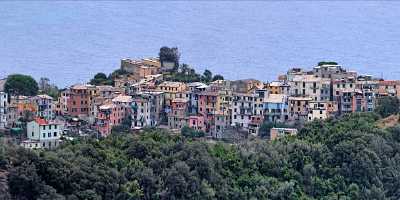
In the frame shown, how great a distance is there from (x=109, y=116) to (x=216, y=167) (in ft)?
27.8

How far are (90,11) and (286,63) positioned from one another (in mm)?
21805

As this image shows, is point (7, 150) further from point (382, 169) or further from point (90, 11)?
point (90, 11)

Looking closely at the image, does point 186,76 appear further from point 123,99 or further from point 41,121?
point 41,121

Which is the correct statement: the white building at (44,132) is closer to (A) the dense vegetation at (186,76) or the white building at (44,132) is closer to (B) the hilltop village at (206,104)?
(B) the hilltop village at (206,104)

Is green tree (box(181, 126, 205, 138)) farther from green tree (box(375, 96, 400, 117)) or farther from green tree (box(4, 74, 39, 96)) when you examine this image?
green tree (box(4, 74, 39, 96))

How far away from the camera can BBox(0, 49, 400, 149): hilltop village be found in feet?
127

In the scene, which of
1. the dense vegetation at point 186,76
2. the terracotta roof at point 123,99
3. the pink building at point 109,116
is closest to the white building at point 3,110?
the pink building at point 109,116

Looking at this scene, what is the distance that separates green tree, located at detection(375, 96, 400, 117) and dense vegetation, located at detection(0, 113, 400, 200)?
324cm

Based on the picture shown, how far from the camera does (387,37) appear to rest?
60.8 metres

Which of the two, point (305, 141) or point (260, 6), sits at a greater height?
point (260, 6)

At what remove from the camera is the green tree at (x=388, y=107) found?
37.6m

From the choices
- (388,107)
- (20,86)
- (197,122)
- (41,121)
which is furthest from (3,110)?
(388,107)

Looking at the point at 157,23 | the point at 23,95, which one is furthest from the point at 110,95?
the point at 157,23

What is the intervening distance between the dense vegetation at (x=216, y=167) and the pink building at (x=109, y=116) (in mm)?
5819
